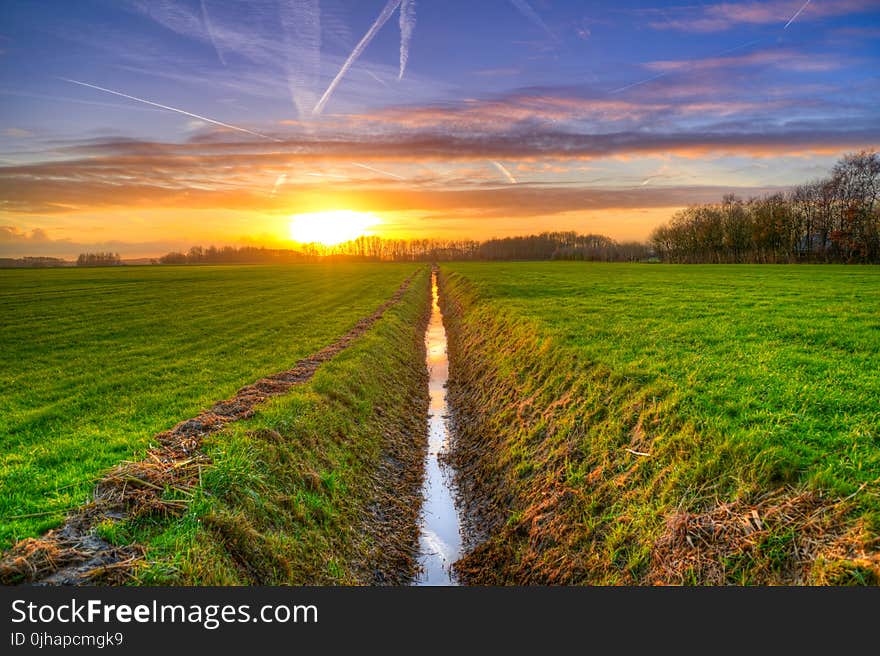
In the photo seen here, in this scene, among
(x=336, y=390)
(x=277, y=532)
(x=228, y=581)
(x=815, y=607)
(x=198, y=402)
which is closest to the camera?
(x=815, y=607)

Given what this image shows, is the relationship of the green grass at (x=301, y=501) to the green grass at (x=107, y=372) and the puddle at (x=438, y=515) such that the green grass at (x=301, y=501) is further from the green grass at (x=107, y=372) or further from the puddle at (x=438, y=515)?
the green grass at (x=107, y=372)

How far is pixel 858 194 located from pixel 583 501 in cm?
11884

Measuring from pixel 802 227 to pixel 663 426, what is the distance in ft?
382

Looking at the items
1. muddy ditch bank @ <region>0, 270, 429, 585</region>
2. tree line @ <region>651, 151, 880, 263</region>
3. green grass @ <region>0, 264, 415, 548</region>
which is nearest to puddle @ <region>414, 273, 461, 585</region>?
muddy ditch bank @ <region>0, 270, 429, 585</region>

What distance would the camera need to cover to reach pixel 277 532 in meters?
7.68

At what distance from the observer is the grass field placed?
22.5 ft

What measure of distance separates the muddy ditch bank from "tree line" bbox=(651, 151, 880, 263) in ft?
346

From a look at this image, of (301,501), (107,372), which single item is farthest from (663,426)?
(107,372)

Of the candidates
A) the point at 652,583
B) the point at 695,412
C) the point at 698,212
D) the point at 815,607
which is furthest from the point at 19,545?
the point at 698,212

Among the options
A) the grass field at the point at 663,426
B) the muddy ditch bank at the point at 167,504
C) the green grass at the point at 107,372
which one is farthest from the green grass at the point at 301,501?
the grass field at the point at 663,426

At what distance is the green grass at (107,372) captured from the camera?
8.23 meters

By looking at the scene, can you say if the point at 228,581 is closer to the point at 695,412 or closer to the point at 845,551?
the point at 845,551

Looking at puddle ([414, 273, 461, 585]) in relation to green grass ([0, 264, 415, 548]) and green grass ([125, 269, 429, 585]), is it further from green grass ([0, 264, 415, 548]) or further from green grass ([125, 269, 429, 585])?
green grass ([0, 264, 415, 548])

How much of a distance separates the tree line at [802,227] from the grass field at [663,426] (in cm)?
9218
